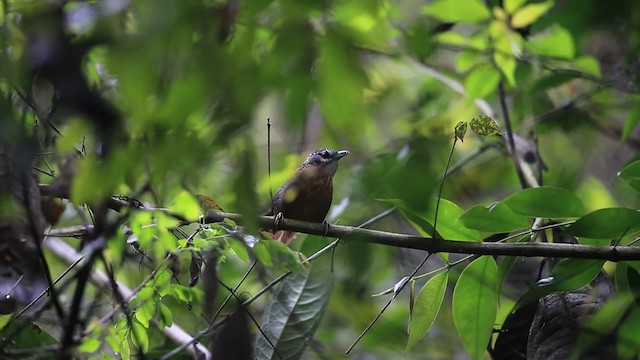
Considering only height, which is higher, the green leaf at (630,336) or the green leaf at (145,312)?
the green leaf at (630,336)

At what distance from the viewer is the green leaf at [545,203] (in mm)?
1206

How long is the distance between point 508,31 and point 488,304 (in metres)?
0.84

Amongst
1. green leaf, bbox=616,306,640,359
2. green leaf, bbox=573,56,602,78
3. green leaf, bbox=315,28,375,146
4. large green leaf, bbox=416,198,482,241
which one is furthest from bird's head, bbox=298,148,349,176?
green leaf, bbox=315,28,375,146

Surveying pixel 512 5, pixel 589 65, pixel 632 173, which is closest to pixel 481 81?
pixel 512 5

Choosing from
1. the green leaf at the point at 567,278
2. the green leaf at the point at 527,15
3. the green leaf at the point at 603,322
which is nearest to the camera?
the green leaf at the point at 603,322

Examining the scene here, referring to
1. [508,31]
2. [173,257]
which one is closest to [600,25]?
[173,257]

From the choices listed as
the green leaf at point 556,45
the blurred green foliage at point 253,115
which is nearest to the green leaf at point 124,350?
the blurred green foliage at point 253,115

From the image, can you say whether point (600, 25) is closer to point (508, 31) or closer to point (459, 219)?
point (459, 219)

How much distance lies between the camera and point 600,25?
70 cm

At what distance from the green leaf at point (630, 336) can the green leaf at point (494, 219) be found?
0.23 m

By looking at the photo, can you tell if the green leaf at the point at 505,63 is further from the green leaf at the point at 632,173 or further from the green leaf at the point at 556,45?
the green leaf at the point at 632,173

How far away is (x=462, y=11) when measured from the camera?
6.07 ft

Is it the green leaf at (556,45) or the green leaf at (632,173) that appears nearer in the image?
the green leaf at (632,173)

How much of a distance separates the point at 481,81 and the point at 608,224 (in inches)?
33.4
